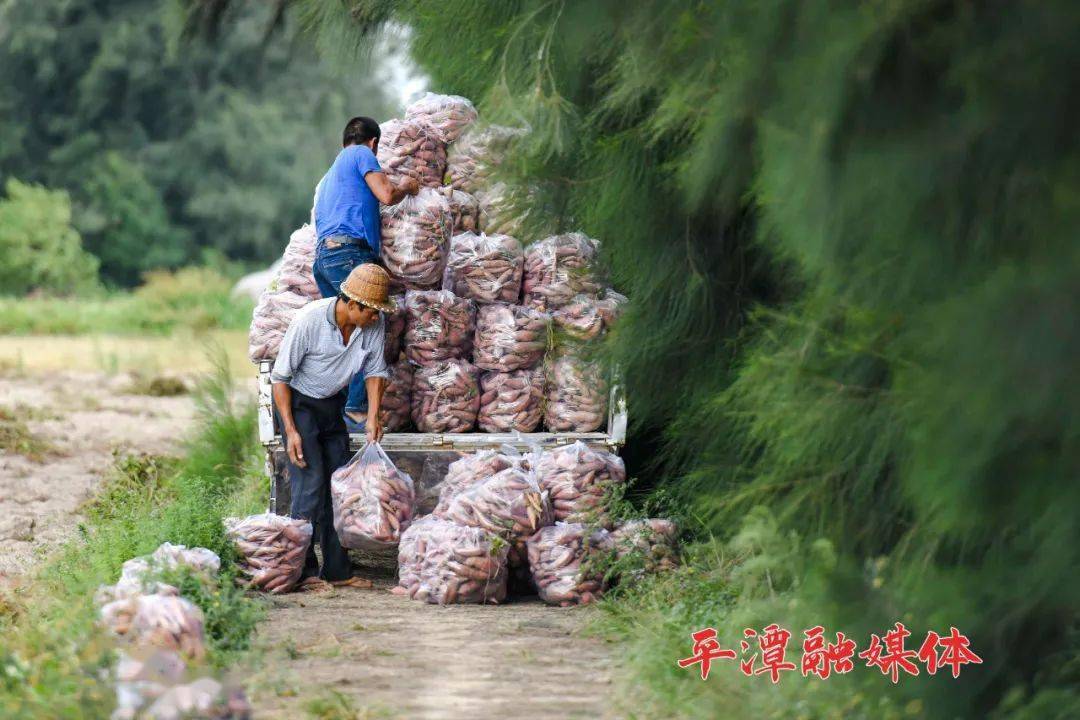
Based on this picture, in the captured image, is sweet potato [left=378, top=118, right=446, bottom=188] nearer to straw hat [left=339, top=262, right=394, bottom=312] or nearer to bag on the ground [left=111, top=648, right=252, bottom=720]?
straw hat [left=339, top=262, right=394, bottom=312]

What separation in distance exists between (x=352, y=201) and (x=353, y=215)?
0.08 metres

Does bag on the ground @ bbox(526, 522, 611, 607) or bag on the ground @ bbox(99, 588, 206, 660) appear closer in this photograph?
bag on the ground @ bbox(99, 588, 206, 660)

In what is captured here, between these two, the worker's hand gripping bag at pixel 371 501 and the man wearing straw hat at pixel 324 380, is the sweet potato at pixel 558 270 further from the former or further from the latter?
the worker's hand gripping bag at pixel 371 501

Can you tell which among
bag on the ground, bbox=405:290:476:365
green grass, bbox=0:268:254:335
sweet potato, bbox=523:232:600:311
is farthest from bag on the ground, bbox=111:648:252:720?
green grass, bbox=0:268:254:335

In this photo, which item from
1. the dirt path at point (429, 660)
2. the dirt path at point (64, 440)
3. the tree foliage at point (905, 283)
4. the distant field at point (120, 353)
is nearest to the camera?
the tree foliage at point (905, 283)

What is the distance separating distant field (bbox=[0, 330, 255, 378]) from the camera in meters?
21.1

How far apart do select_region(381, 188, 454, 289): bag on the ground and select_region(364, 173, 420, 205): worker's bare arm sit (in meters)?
0.05

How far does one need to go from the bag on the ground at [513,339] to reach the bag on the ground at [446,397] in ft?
0.46

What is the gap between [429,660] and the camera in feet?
18.4

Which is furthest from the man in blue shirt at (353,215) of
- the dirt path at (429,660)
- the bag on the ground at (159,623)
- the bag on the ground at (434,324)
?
the bag on the ground at (159,623)

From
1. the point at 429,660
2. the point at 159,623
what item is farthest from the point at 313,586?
the point at 159,623

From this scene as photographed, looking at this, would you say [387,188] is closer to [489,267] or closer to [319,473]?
[489,267]

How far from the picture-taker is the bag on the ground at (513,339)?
25.5 feet

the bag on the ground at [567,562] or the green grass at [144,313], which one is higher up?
the bag on the ground at [567,562]
